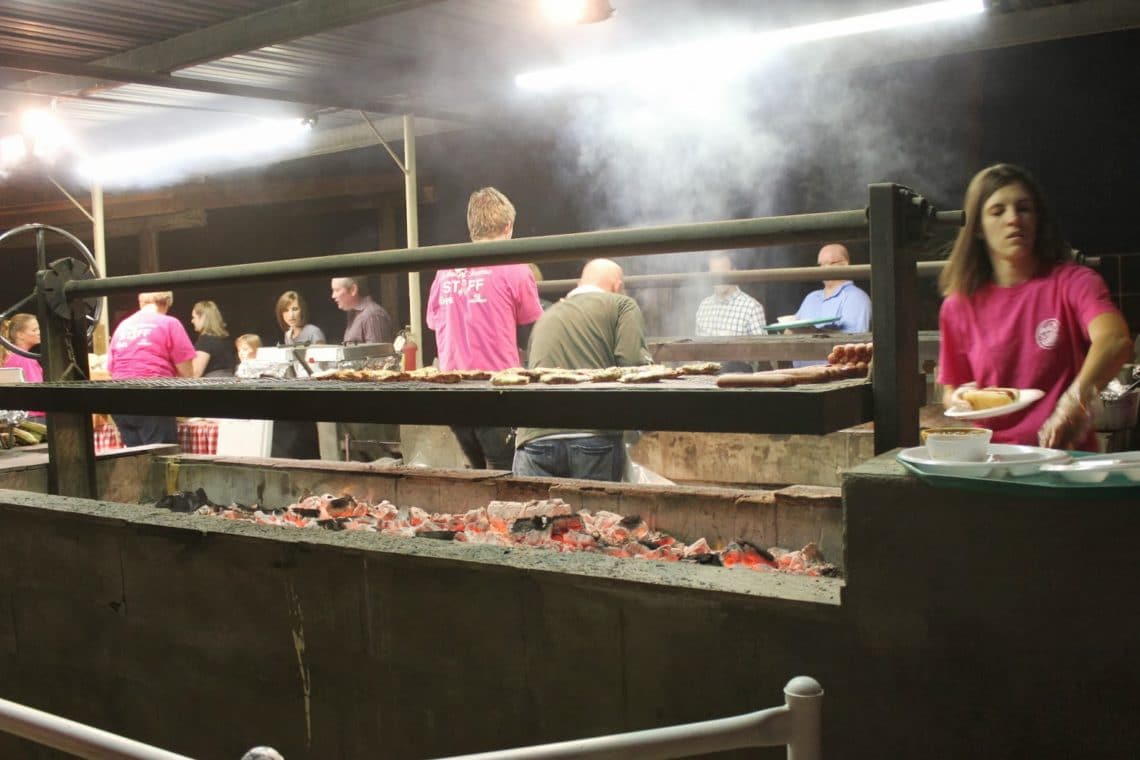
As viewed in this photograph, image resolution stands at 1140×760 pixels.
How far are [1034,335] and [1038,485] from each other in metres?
1.51

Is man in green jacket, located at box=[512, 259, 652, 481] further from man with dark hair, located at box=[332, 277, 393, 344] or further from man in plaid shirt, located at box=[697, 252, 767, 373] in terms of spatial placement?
man with dark hair, located at box=[332, 277, 393, 344]

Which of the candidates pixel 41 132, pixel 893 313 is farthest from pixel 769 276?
pixel 41 132

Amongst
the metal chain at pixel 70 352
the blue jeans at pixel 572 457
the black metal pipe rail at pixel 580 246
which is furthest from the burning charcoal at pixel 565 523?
the metal chain at pixel 70 352

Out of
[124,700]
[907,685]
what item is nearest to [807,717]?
[907,685]

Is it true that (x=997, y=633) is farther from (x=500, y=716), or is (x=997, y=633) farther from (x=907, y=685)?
(x=500, y=716)

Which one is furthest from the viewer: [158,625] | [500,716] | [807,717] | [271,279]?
[271,279]

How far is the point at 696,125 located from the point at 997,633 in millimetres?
9201

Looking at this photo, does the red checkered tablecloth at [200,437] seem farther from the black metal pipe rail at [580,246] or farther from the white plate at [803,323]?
the black metal pipe rail at [580,246]

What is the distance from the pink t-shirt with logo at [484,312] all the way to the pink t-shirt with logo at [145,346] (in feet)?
9.19

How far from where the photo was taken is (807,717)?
1.38 meters

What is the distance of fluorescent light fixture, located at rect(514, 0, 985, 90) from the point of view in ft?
25.2

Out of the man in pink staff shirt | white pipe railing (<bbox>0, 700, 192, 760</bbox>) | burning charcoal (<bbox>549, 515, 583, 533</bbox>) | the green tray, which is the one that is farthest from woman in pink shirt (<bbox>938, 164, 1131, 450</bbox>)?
the man in pink staff shirt

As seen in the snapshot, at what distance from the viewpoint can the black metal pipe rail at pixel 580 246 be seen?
2311mm

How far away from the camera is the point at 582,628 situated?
226 centimetres
